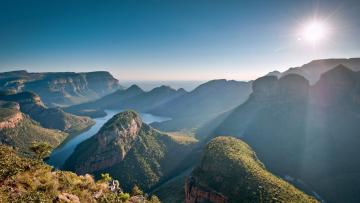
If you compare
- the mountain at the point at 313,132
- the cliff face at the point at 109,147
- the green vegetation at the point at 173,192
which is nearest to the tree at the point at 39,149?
the green vegetation at the point at 173,192

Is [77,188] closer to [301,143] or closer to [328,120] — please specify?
[301,143]

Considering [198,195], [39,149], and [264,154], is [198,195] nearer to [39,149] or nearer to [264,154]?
[39,149]

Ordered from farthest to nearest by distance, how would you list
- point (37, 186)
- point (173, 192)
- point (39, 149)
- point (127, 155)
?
point (127, 155), point (173, 192), point (39, 149), point (37, 186)

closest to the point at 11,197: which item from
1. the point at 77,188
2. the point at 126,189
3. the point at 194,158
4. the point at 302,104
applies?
the point at 77,188

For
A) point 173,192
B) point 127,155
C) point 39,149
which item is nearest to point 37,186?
point 39,149

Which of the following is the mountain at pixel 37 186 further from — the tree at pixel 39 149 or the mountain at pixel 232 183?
the mountain at pixel 232 183

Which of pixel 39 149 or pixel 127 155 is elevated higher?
pixel 39 149

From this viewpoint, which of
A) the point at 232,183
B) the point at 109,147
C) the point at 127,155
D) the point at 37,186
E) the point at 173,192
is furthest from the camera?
the point at 127,155
